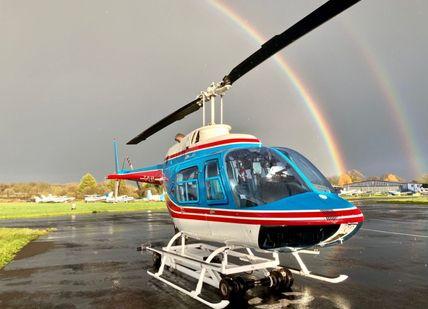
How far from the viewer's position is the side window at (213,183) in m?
8.30

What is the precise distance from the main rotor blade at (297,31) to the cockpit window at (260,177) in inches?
86.7

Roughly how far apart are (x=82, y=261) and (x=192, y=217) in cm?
625

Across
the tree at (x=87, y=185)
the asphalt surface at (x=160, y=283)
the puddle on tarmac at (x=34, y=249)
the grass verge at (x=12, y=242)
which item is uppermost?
the tree at (x=87, y=185)

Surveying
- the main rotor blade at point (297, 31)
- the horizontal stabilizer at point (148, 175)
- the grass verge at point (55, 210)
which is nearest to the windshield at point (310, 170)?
the main rotor blade at point (297, 31)

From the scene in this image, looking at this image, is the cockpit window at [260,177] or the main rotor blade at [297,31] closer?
the main rotor blade at [297,31]

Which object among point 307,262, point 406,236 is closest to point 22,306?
point 307,262

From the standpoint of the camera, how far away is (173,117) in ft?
42.2

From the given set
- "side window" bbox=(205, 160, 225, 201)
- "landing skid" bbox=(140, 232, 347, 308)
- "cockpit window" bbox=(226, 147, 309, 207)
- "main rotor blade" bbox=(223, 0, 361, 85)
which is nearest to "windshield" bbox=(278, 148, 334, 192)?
"cockpit window" bbox=(226, 147, 309, 207)

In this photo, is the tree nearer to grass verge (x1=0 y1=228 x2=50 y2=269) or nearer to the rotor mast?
grass verge (x1=0 y1=228 x2=50 y2=269)

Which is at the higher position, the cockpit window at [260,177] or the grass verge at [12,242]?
the cockpit window at [260,177]

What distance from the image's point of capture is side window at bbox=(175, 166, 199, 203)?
945cm

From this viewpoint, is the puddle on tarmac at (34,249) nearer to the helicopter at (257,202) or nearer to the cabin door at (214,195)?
the helicopter at (257,202)

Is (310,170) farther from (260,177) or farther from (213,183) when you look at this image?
(213,183)

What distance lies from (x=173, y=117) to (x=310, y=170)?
21.1 ft
